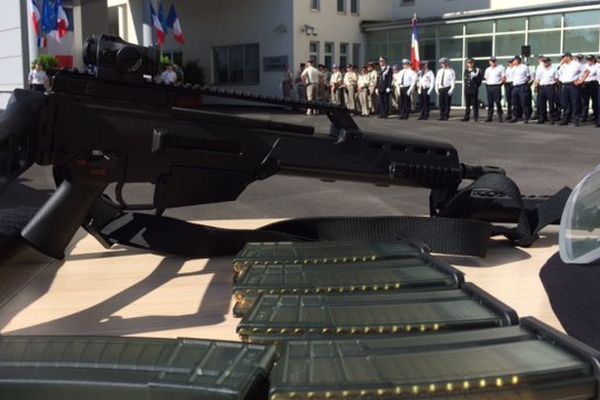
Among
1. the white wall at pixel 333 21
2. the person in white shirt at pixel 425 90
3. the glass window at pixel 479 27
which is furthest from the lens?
the white wall at pixel 333 21

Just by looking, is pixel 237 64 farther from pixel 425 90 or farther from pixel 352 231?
pixel 352 231

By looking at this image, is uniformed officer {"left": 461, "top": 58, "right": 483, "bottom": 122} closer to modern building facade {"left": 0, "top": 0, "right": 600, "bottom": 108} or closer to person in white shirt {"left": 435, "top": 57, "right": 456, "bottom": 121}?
person in white shirt {"left": 435, "top": 57, "right": 456, "bottom": 121}

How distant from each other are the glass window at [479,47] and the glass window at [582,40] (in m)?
3.12

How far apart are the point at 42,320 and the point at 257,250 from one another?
1.63 feet

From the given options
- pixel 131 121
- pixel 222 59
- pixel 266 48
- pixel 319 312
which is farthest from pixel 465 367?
pixel 222 59

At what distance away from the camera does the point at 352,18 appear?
29.1m

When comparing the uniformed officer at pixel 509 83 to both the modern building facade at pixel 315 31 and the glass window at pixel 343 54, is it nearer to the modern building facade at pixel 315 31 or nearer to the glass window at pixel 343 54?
the modern building facade at pixel 315 31

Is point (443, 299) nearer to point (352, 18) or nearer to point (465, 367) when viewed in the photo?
point (465, 367)

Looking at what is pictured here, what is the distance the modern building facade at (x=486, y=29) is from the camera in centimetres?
2231

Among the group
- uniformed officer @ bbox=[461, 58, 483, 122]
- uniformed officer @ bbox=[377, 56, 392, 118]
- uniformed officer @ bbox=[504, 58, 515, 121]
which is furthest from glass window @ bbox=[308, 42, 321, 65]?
uniformed officer @ bbox=[504, 58, 515, 121]

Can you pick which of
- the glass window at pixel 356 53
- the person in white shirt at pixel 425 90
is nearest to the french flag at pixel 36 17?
the person in white shirt at pixel 425 90

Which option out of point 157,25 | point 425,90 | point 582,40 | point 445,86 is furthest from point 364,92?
point 157,25

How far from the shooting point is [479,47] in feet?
83.5

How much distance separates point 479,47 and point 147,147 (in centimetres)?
2529
